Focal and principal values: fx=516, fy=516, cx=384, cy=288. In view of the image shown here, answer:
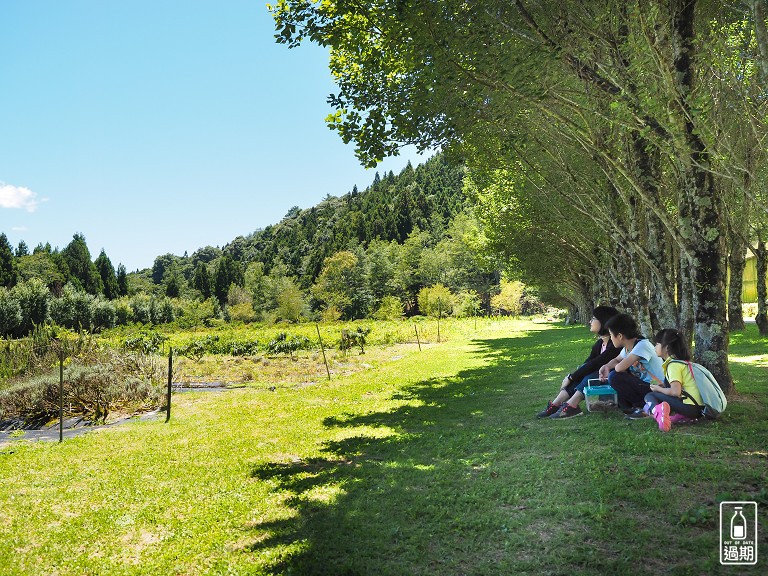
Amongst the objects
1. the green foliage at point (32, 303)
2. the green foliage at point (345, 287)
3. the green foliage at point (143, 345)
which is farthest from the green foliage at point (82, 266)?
the green foliage at point (143, 345)

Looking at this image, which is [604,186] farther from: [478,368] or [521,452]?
[521,452]

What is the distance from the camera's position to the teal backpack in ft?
21.7

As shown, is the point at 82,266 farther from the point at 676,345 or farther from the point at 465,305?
the point at 676,345

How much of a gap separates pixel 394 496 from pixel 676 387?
392cm

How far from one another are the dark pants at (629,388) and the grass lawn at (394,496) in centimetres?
34

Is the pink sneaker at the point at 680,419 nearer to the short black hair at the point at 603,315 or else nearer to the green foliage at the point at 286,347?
the short black hair at the point at 603,315

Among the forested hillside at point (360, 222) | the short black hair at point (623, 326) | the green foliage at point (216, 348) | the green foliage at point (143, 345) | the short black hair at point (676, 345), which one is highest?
the forested hillside at point (360, 222)

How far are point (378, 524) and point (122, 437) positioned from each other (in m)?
7.06

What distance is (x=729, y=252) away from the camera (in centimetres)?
1903

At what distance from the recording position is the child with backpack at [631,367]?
293 inches

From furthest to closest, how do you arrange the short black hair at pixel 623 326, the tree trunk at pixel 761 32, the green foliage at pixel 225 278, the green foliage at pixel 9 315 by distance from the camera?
the green foliage at pixel 225 278 → the green foliage at pixel 9 315 → the short black hair at pixel 623 326 → the tree trunk at pixel 761 32

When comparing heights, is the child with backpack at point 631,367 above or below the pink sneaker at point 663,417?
above

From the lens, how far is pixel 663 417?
6.53 metres

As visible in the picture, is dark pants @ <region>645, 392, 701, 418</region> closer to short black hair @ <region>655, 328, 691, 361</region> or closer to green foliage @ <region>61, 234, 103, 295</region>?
short black hair @ <region>655, 328, 691, 361</region>
